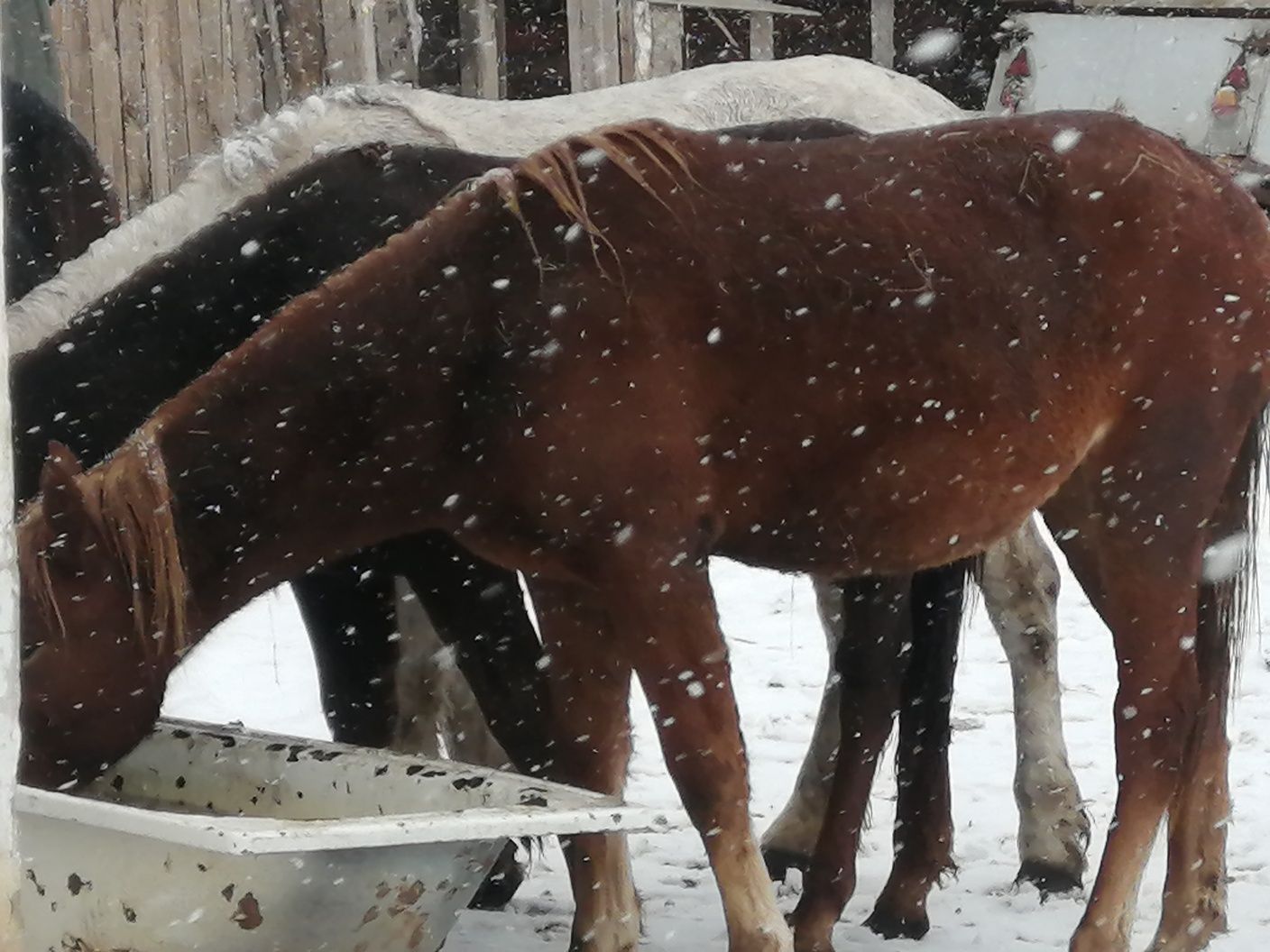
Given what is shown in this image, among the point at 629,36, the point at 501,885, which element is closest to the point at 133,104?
the point at 629,36

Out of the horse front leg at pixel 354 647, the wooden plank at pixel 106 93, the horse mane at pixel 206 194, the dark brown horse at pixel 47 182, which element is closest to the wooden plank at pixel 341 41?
the wooden plank at pixel 106 93

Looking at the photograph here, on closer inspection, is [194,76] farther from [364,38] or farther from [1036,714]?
[1036,714]

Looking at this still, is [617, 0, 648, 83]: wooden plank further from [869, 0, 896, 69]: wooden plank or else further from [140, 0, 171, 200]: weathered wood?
[869, 0, 896, 69]: wooden plank

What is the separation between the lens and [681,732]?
10.7ft

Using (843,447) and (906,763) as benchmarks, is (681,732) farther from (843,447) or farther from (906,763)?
(906,763)

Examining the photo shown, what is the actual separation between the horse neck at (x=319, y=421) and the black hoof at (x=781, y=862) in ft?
5.15

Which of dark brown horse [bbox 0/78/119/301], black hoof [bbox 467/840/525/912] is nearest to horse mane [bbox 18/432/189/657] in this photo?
black hoof [bbox 467/840/525/912]

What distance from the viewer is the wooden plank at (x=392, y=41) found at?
7.64m

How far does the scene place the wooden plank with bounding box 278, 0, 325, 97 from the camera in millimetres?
7586

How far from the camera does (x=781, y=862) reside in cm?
445

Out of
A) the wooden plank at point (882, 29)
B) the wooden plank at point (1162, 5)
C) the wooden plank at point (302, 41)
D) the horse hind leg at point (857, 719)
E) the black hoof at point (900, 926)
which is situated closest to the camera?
the horse hind leg at point (857, 719)

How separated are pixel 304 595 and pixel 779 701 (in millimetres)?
2222

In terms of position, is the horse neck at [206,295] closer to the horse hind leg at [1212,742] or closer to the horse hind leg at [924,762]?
the horse hind leg at [924,762]

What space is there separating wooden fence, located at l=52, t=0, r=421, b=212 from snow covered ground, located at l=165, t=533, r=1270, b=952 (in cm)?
202
